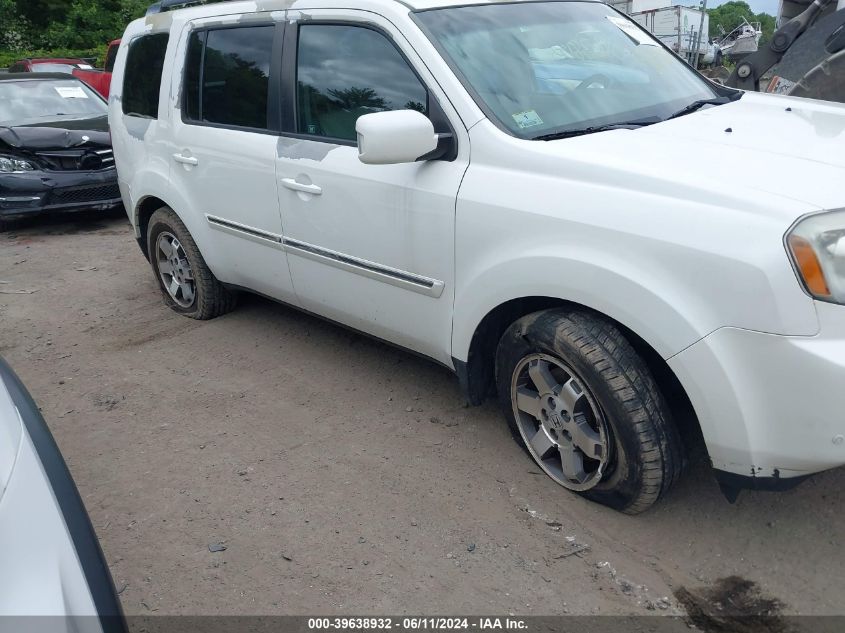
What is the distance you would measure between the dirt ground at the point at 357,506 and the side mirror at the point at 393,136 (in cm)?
130

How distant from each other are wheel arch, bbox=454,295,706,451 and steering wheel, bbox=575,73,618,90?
958mm

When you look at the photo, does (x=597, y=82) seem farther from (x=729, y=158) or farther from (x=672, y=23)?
(x=672, y=23)

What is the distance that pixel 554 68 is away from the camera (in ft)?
10.9

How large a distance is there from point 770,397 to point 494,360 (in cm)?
120

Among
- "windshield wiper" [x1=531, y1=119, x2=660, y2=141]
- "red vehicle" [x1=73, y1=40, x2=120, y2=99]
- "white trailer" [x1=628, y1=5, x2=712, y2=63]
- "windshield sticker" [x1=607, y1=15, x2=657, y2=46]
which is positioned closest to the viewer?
"windshield wiper" [x1=531, y1=119, x2=660, y2=141]

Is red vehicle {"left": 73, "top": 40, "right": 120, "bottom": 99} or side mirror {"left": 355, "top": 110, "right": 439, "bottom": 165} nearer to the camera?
side mirror {"left": 355, "top": 110, "right": 439, "bottom": 165}

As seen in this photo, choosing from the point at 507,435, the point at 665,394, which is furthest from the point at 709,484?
the point at 507,435

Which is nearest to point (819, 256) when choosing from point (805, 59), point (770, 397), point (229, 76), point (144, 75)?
point (770, 397)

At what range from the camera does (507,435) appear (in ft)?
11.7

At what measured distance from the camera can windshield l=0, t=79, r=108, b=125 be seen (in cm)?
A: 852

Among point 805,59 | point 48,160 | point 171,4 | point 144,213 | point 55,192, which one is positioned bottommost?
point 55,192

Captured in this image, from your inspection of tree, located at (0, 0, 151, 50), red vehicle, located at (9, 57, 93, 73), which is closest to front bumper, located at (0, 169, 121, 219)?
red vehicle, located at (9, 57, 93, 73)

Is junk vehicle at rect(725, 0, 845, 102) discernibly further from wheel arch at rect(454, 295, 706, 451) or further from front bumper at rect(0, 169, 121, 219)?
front bumper at rect(0, 169, 121, 219)

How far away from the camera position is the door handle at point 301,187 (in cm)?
359
